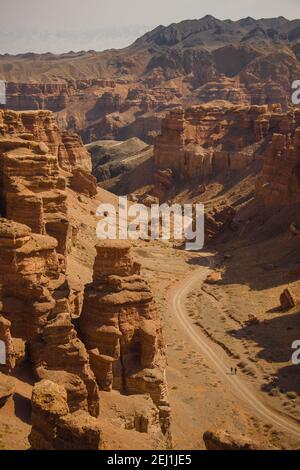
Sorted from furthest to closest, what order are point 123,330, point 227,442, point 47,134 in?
point 47,134
point 123,330
point 227,442

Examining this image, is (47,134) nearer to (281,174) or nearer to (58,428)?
(281,174)

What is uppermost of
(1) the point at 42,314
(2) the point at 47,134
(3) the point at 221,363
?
(2) the point at 47,134

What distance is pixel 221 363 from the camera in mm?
40594

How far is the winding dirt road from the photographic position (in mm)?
33562

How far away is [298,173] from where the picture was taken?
241 ft

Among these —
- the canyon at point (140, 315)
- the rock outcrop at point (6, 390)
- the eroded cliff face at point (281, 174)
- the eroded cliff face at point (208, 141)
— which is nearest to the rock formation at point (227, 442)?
the canyon at point (140, 315)

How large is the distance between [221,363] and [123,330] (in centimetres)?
1117

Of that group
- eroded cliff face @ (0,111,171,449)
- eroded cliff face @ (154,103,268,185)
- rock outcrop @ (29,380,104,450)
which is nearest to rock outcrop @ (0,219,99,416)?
eroded cliff face @ (0,111,171,449)

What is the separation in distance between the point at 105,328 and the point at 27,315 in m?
3.64

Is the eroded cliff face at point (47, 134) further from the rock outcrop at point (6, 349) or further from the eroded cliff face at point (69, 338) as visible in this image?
the rock outcrop at point (6, 349)

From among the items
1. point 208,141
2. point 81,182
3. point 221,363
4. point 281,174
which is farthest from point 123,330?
point 208,141

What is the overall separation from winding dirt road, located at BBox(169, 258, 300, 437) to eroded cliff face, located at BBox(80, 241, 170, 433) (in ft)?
18.4

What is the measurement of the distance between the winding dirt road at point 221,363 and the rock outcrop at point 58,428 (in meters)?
14.6

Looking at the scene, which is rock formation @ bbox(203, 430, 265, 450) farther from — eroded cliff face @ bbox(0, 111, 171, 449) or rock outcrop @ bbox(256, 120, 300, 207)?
rock outcrop @ bbox(256, 120, 300, 207)
